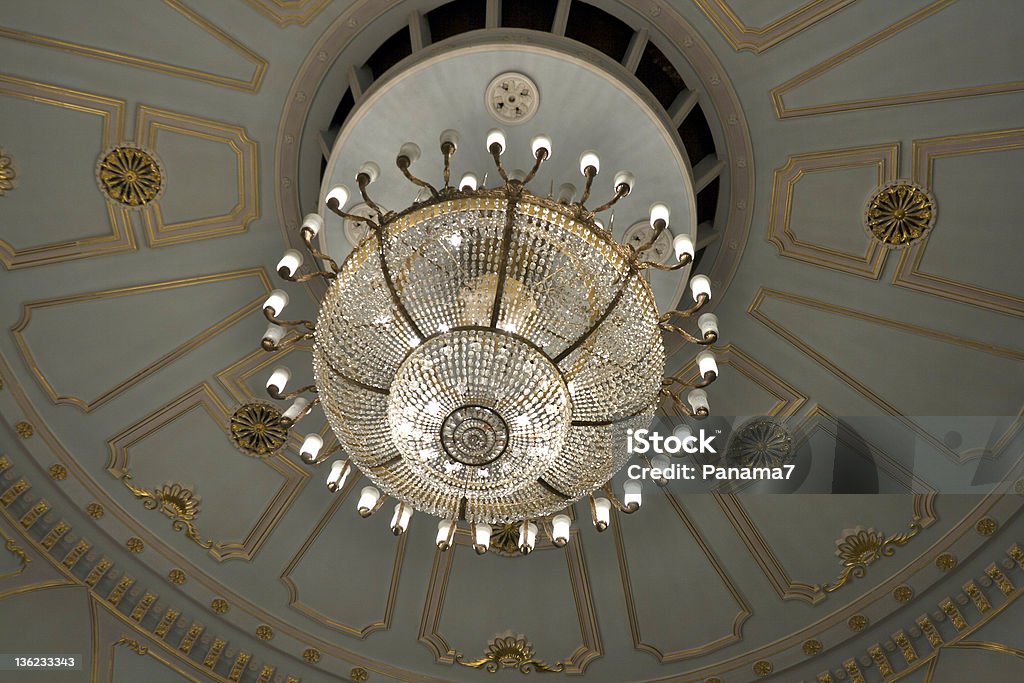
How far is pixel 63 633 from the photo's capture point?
19.8 feet

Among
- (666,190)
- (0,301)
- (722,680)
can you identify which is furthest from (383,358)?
(722,680)

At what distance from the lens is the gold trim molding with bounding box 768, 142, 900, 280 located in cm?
493

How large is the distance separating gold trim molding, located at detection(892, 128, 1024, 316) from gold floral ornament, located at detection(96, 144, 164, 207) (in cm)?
404

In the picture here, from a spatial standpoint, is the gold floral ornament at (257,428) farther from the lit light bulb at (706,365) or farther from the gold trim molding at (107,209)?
the lit light bulb at (706,365)

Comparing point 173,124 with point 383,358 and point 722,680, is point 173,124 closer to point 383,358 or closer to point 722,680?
point 383,358

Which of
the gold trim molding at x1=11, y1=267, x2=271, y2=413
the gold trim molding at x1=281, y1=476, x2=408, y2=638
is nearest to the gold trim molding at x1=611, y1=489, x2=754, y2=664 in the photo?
the gold trim molding at x1=281, y1=476, x2=408, y2=638

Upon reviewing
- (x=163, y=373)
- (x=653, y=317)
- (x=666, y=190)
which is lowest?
(x=653, y=317)

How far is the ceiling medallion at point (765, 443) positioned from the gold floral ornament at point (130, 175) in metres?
3.70

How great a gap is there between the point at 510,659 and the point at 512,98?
3.88m

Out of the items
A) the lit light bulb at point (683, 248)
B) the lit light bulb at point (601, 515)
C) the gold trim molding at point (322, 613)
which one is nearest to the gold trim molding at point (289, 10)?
the lit light bulb at point (683, 248)

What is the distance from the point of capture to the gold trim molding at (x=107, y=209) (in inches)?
189

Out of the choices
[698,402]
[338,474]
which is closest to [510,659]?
[338,474]

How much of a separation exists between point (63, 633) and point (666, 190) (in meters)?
4.71

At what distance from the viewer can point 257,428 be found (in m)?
5.90
